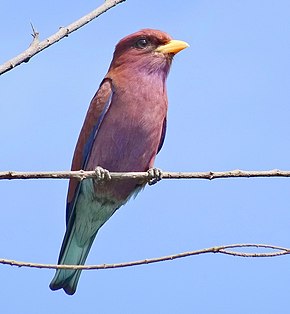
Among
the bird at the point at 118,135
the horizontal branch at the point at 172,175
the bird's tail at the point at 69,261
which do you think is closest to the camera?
the horizontal branch at the point at 172,175

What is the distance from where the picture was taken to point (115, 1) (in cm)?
388

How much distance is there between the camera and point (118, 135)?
5.30m

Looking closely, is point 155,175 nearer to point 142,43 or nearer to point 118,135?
point 118,135

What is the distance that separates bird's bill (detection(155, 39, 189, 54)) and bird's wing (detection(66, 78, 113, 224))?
1.39 ft

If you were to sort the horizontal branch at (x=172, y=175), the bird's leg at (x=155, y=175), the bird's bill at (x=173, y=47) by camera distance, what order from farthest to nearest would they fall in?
1. the bird's bill at (x=173, y=47)
2. the bird's leg at (x=155, y=175)
3. the horizontal branch at (x=172, y=175)

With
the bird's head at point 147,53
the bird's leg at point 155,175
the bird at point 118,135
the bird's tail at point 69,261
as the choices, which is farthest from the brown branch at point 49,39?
the bird's tail at point 69,261

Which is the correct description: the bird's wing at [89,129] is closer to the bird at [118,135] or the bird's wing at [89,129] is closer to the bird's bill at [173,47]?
the bird at [118,135]

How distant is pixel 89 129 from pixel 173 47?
0.80 metres

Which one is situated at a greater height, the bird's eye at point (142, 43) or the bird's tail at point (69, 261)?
the bird's eye at point (142, 43)

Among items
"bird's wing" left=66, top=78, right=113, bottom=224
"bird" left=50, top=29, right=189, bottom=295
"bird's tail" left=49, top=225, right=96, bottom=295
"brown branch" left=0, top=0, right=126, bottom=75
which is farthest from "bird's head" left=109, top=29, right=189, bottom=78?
"brown branch" left=0, top=0, right=126, bottom=75

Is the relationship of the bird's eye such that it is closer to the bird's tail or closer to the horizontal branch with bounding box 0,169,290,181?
the bird's tail

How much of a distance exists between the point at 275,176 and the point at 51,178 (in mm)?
911

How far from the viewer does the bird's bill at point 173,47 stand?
5.48 meters

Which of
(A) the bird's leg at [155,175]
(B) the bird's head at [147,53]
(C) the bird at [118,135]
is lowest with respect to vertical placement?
(A) the bird's leg at [155,175]
